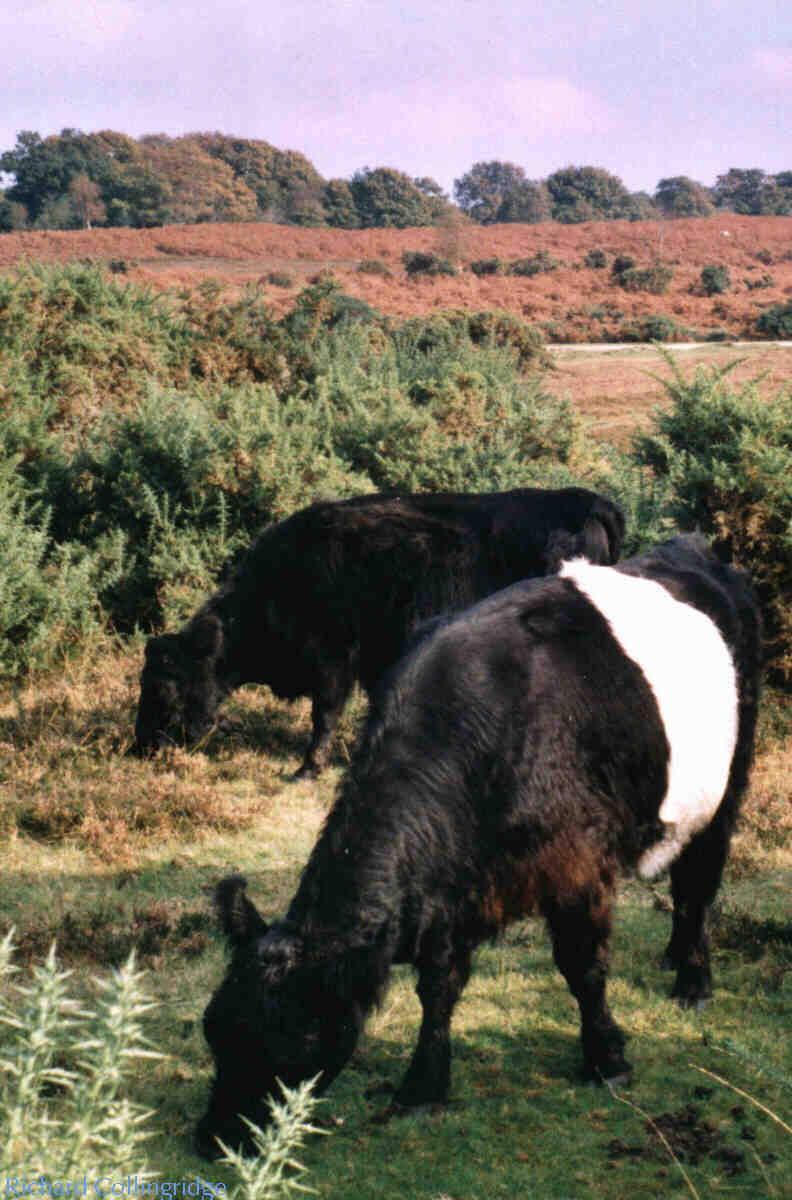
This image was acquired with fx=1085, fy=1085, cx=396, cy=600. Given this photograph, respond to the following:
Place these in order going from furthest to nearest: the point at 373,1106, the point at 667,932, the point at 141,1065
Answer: the point at 667,932
the point at 141,1065
the point at 373,1106

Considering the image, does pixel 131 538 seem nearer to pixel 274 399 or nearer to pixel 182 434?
pixel 182 434

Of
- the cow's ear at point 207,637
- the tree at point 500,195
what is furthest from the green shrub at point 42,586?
the tree at point 500,195

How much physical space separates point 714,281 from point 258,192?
50.7m

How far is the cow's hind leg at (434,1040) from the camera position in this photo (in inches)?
148

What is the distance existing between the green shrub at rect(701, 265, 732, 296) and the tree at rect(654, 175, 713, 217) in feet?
142

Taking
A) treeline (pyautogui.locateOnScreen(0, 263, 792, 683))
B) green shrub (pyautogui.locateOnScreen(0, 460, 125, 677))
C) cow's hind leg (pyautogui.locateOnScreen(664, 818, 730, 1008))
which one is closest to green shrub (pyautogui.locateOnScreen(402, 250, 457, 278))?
treeline (pyautogui.locateOnScreen(0, 263, 792, 683))

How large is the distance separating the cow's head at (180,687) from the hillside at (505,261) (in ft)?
82.1

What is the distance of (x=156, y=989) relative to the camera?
488 centimetres

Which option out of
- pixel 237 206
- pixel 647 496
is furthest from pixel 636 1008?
pixel 237 206

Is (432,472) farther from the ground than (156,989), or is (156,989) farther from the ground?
(432,472)

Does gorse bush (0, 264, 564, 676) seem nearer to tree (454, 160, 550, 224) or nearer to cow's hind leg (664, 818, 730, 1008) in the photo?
cow's hind leg (664, 818, 730, 1008)

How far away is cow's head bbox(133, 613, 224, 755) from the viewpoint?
7613 mm

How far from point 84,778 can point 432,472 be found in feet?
19.0

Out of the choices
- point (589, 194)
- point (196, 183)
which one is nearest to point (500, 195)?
point (589, 194)
